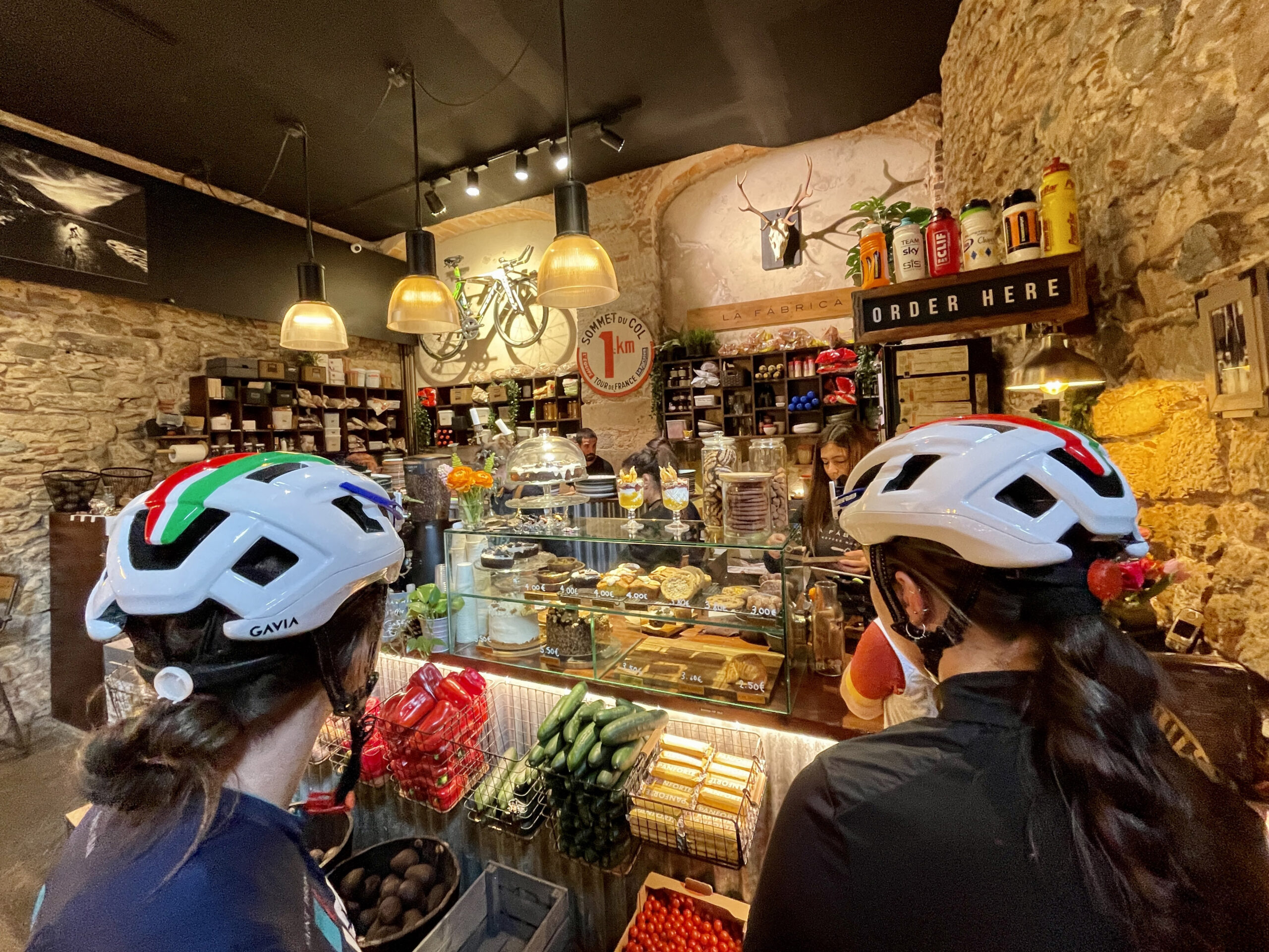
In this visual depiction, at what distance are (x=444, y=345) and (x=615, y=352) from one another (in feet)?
10.6

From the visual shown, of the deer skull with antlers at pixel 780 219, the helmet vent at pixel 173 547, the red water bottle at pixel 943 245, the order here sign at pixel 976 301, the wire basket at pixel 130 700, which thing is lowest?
the wire basket at pixel 130 700

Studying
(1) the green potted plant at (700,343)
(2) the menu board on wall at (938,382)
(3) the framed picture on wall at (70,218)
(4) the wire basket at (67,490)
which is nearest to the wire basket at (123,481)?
(4) the wire basket at (67,490)

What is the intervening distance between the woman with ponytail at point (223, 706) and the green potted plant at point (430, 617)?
47.5 inches

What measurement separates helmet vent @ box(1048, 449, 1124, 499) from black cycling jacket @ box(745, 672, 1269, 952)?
356 mm

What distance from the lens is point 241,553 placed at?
3.15ft

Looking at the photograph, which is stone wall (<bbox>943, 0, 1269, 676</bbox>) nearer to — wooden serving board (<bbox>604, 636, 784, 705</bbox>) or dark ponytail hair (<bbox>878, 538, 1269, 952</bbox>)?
dark ponytail hair (<bbox>878, 538, 1269, 952</bbox>)

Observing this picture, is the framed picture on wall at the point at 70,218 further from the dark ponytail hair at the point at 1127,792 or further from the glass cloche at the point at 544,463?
the dark ponytail hair at the point at 1127,792

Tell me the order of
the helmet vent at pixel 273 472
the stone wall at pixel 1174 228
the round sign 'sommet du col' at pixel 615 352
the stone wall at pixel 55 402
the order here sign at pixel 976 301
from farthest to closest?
1. the round sign 'sommet du col' at pixel 615 352
2. the stone wall at pixel 55 402
3. the order here sign at pixel 976 301
4. the stone wall at pixel 1174 228
5. the helmet vent at pixel 273 472

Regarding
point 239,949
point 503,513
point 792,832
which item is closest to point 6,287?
point 503,513

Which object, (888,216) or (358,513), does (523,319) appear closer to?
(888,216)

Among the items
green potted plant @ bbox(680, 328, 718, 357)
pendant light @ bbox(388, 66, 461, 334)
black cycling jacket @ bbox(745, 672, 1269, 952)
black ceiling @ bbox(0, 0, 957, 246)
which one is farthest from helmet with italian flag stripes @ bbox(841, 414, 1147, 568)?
green potted plant @ bbox(680, 328, 718, 357)

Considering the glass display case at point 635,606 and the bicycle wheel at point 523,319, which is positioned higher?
the bicycle wheel at point 523,319

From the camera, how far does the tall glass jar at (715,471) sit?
2.03m

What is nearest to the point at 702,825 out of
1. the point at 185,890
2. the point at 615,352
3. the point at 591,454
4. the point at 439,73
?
the point at 185,890
